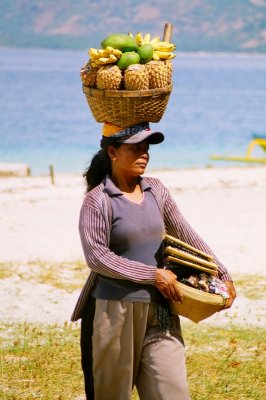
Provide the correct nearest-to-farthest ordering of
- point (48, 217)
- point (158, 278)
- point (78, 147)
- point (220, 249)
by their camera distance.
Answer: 1. point (158, 278)
2. point (220, 249)
3. point (48, 217)
4. point (78, 147)

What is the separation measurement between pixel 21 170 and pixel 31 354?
13323 millimetres

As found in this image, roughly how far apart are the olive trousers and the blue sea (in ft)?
40.4

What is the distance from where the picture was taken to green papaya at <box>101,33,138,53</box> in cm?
438

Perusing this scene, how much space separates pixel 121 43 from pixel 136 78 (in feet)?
0.72

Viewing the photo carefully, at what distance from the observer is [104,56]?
14.4 feet

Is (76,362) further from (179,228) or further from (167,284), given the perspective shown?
(167,284)

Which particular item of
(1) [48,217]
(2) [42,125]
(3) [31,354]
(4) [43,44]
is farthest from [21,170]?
(4) [43,44]

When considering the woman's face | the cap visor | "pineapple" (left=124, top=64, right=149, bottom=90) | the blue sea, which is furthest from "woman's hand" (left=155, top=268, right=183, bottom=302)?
the blue sea

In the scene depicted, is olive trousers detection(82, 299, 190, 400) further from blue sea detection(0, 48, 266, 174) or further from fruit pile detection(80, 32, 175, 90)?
blue sea detection(0, 48, 266, 174)

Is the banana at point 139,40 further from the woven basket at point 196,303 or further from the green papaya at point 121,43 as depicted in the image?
the woven basket at point 196,303

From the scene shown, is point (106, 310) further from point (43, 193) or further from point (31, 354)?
point (43, 193)

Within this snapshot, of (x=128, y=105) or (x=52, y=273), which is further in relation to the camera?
(x=52, y=273)

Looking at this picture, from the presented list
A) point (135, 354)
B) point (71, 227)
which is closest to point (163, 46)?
→ point (135, 354)

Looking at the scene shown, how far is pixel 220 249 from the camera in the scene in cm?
1075
